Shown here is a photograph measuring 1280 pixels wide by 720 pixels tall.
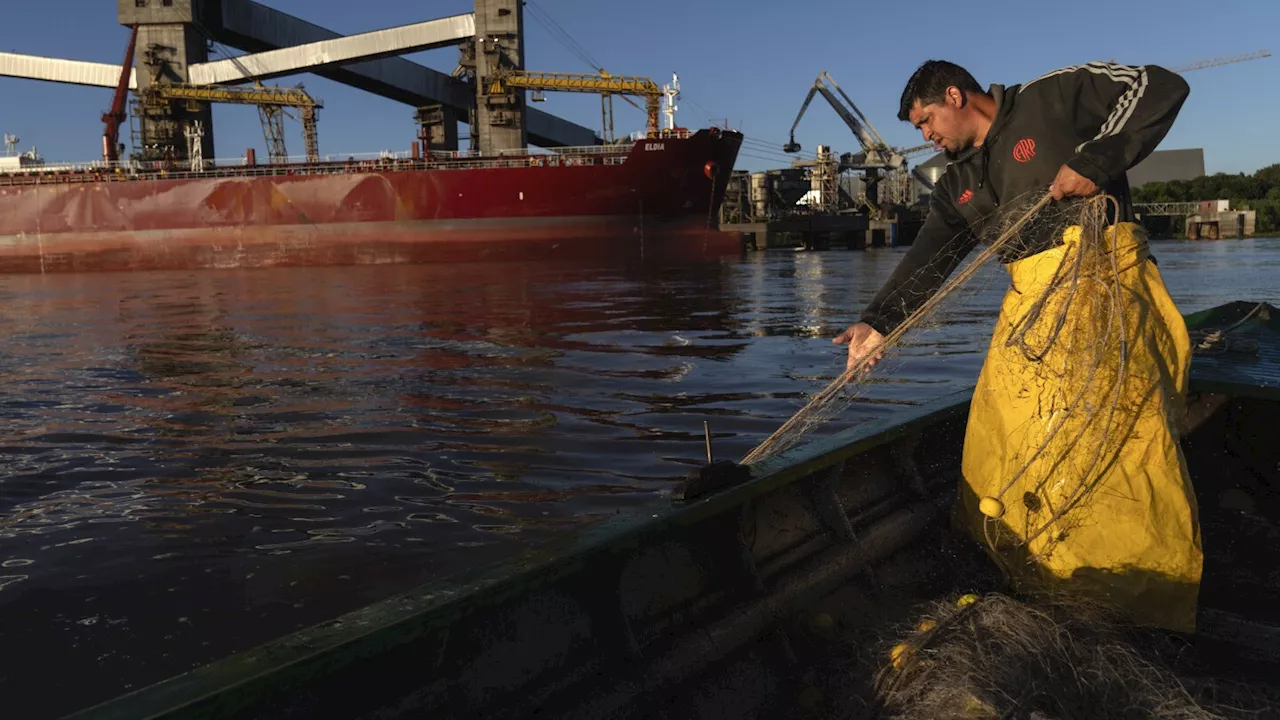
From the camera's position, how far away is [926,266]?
3.22 m

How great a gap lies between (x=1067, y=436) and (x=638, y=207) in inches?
1235

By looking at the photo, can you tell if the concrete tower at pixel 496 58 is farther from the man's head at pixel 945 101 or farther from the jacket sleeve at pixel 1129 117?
the jacket sleeve at pixel 1129 117

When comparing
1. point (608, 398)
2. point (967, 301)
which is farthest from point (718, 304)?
point (967, 301)

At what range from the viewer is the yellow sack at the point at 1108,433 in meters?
2.49

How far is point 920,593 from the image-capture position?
299 cm

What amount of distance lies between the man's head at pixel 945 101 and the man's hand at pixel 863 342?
76cm

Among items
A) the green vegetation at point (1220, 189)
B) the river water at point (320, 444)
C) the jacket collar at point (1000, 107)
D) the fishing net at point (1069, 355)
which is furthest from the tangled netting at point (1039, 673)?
the green vegetation at point (1220, 189)

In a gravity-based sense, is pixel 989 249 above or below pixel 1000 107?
below

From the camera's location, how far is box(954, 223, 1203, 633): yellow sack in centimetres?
249

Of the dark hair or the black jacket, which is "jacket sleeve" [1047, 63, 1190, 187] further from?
the dark hair

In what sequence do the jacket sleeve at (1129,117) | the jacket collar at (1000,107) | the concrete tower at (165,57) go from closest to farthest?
the jacket sleeve at (1129,117) → the jacket collar at (1000,107) → the concrete tower at (165,57)

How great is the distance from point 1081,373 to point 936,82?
1036mm

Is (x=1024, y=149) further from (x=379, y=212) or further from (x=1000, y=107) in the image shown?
(x=379, y=212)

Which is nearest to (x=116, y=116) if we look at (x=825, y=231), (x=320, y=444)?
(x=825, y=231)
